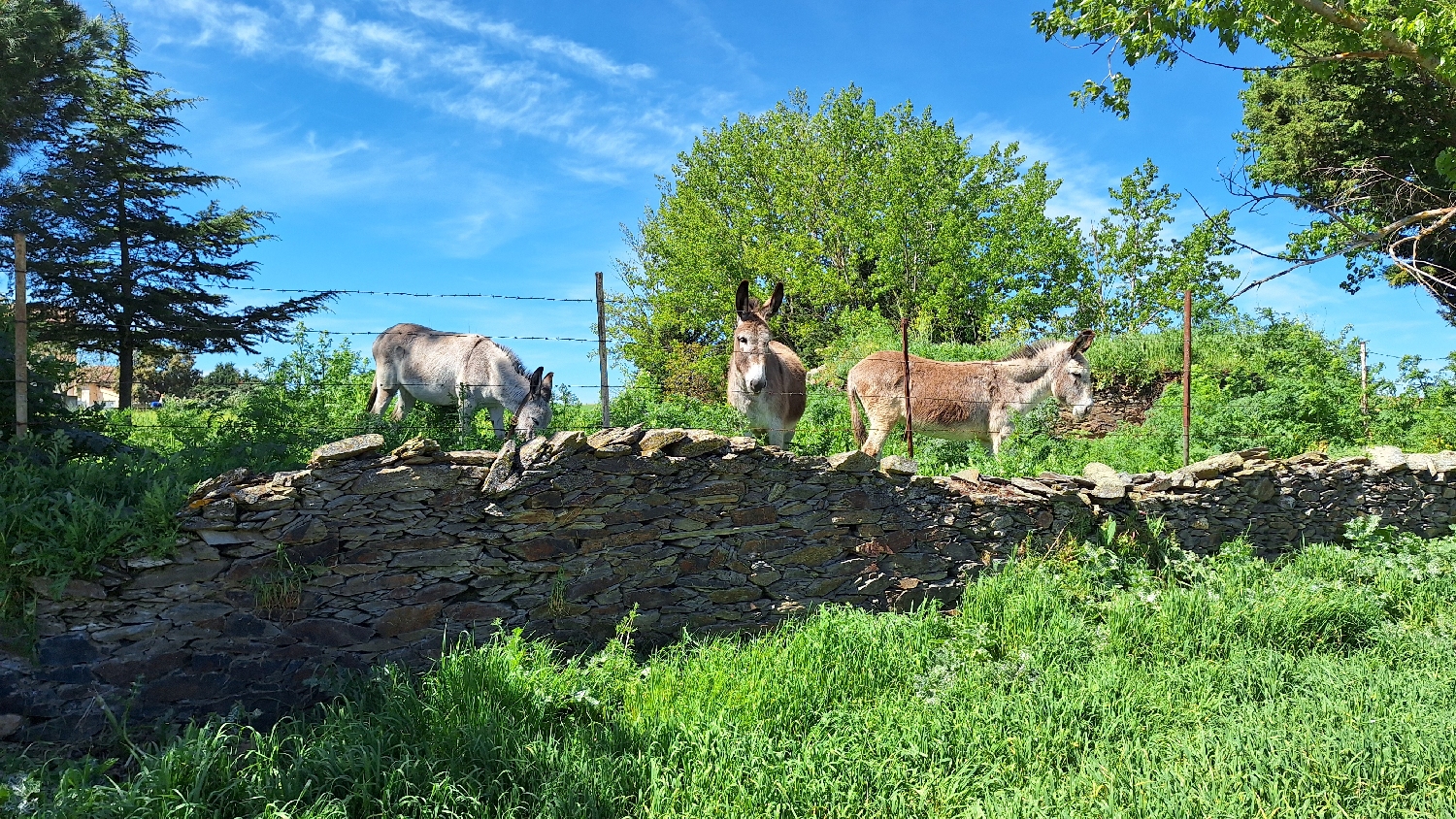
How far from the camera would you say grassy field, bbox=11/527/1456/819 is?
12.4 feet

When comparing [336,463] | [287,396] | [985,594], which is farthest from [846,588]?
[287,396]

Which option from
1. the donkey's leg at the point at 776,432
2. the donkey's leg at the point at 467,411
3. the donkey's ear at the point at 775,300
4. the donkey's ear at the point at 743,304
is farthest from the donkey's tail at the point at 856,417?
the donkey's leg at the point at 467,411

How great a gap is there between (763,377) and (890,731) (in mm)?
3814

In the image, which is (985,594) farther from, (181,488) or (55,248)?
(55,248)

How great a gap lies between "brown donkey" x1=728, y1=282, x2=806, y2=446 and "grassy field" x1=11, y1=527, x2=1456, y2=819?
287cm

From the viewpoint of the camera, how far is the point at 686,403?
11.3 m

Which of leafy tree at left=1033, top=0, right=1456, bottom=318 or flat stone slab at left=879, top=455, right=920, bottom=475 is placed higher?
leafy tree at left=1033, top=0, right=1456, bottom=318

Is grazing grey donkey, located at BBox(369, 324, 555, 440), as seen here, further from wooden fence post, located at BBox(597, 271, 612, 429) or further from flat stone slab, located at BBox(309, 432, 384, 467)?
flat stone slab, located at BBox(309, 432, 384, 467)

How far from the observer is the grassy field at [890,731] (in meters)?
3.77

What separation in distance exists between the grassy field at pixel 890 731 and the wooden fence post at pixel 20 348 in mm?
3082

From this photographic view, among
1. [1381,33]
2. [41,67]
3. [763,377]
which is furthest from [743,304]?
[41,67]

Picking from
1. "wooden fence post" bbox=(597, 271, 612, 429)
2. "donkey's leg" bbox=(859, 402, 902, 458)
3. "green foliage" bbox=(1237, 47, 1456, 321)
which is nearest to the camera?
"wooden fence post" bbox=(597, 271, 612, 429)

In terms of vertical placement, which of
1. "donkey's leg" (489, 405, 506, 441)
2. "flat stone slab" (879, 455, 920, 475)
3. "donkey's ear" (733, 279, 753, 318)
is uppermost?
"donkey's ear" (733, 279, 753, 318)

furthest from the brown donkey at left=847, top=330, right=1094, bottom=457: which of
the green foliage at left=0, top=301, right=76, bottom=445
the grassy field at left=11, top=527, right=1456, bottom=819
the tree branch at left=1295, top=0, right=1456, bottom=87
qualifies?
the green foliage at left=0, top=301, right=76, bottom=445
